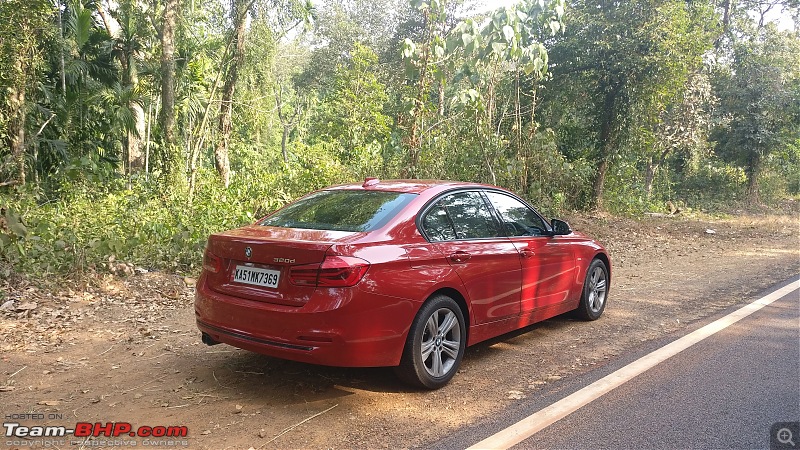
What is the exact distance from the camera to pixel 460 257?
4.40 m

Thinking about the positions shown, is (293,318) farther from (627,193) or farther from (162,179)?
(627,193)

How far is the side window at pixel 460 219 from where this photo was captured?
447 centimetres

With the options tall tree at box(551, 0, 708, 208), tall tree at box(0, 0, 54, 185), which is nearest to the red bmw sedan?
tall tree at box(0, 0, 54, 185)

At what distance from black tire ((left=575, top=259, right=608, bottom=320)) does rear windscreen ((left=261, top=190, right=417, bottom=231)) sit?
258 cm

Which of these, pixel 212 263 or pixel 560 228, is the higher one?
pixel 560 228

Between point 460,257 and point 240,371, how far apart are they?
1899 millimetres

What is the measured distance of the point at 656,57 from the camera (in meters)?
14.1

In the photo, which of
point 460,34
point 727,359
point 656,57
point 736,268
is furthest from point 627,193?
point 727,359

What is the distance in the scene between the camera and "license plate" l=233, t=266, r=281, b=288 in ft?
12.7

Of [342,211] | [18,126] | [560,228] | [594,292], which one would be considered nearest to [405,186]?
[342,211]

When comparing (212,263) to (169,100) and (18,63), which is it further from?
(169,100)

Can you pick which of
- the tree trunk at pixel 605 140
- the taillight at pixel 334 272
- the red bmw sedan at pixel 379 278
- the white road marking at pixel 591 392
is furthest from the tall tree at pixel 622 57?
the taillight at pixel 334 272

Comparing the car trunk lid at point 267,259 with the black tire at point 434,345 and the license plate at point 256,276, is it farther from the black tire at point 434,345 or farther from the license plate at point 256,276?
the black tire at point 434,345

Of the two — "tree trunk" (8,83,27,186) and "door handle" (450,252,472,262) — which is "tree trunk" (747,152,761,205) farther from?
"tree trunk" (8,83,27,186)
